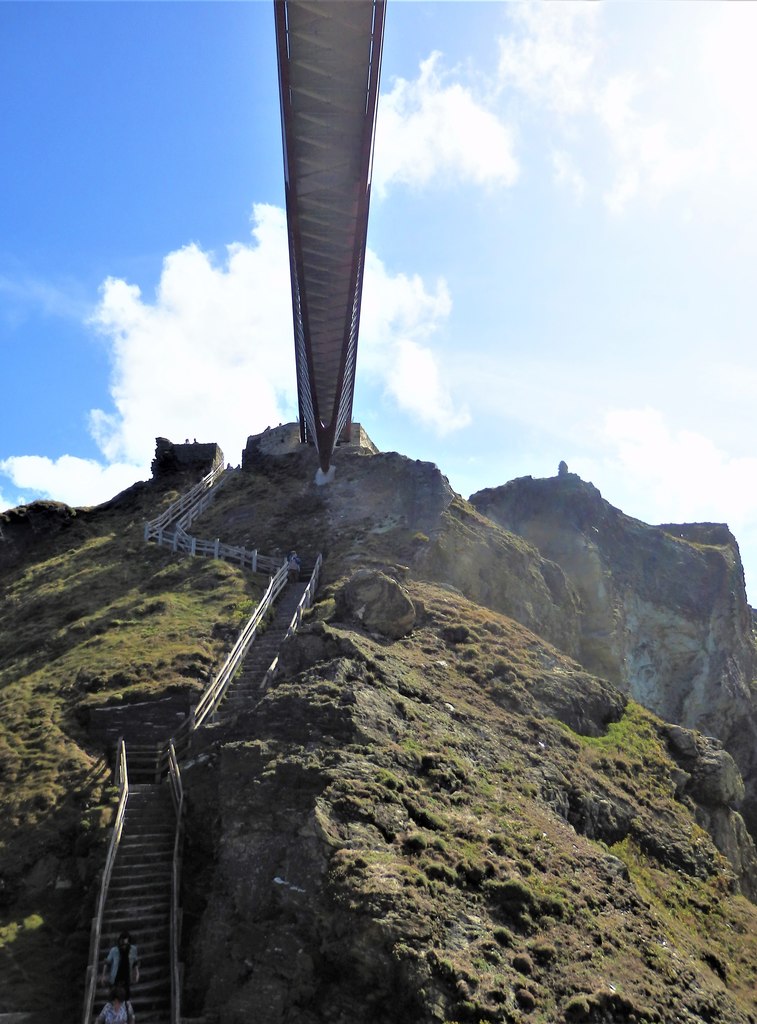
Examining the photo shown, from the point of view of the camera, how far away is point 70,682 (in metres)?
20.2

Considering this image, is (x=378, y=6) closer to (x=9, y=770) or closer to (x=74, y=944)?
(x=9, y=770)

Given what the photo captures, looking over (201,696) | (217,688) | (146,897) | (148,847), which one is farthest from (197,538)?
(146,897)

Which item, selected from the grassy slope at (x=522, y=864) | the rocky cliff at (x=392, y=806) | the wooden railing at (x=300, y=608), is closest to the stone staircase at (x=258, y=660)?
the wooden railing at (x=300, y=608)

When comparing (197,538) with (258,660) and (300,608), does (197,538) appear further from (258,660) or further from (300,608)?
(258,660)

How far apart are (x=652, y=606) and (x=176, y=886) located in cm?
3388

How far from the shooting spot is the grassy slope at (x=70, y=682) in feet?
41.7

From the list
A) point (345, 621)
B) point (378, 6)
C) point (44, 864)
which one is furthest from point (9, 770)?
point (378, 6)

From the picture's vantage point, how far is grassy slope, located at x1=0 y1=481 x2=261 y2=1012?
12703mm

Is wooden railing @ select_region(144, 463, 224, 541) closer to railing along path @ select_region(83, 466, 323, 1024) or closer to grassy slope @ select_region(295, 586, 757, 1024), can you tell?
railing along path @ select_region(83, 466, 323, 1024)

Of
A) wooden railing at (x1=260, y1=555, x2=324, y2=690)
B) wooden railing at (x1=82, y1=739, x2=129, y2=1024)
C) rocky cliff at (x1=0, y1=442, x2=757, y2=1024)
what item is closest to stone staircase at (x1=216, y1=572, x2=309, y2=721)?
wooden railing at (x1=260, y1=555, x2=324, y2=690)

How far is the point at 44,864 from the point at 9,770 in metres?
3.53

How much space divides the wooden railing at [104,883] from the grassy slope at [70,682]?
0.35 m

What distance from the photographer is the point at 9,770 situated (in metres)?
16.6

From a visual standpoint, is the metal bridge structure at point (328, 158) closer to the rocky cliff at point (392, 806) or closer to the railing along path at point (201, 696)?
the rocky cliff at point (392, 806)
